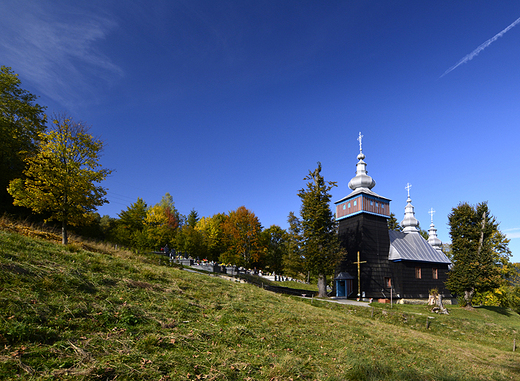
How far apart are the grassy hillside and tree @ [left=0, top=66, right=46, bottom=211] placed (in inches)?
761

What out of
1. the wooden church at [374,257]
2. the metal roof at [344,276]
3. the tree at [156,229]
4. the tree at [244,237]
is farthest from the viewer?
the tree at [244,237]

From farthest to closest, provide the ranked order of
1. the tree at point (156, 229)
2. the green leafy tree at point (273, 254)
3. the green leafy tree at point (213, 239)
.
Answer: the green leafy tree at point (273, 254) < the green leafy tree at point (213, 239) < the tree at point (156, 229)

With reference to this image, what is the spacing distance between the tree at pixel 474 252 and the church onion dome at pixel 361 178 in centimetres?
1107

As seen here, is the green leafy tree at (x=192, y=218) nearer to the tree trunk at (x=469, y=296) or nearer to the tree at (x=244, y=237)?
the tree at (x=244, y=237)

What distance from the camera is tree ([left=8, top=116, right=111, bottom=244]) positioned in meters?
17.1

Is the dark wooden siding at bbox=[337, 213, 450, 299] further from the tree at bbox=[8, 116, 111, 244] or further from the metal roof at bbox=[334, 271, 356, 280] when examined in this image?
the tree at bbox=[8, 116, 111, 244]

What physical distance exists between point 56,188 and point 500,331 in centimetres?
3475

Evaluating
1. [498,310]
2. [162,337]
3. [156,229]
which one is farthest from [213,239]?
[162,337]

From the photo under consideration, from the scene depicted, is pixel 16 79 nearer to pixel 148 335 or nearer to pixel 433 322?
pixel 148 335

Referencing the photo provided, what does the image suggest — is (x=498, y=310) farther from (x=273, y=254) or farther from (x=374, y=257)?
(x=273, y=254)

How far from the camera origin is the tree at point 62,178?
1708 cm

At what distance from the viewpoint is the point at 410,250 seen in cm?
3659

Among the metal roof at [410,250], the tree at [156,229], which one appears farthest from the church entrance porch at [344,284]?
the tree at [156,229]

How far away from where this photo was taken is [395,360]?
966cm
